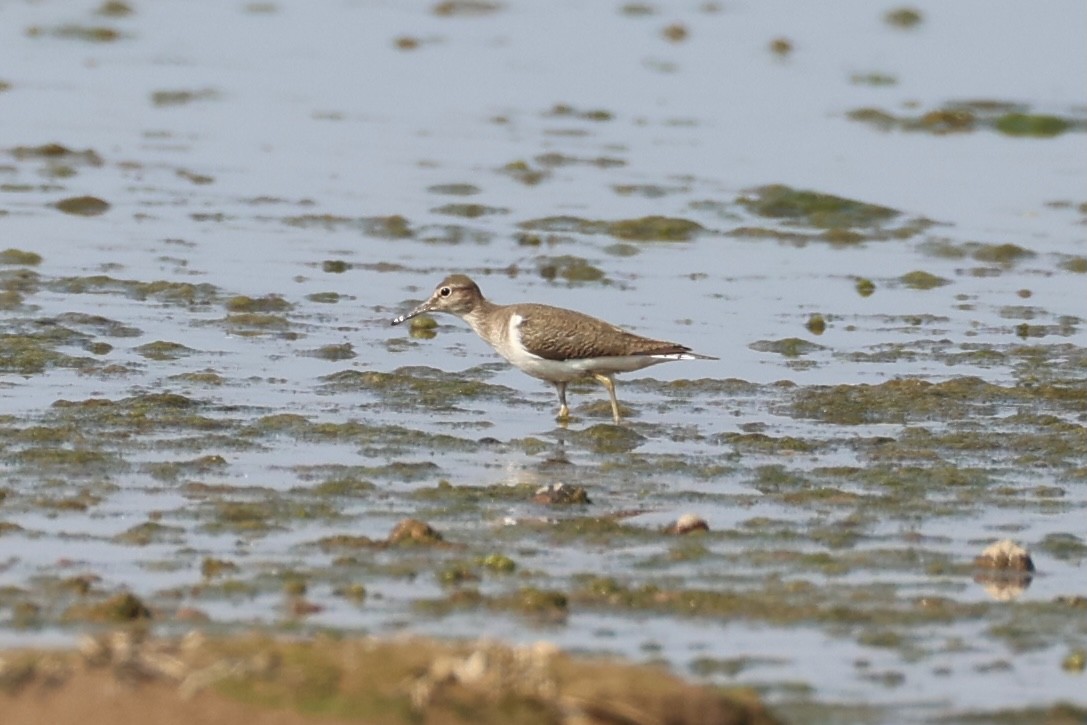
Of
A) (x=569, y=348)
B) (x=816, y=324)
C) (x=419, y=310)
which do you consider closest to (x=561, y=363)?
(x=569, y=348)

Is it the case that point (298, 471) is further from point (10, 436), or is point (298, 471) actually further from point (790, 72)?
point (790, 72)

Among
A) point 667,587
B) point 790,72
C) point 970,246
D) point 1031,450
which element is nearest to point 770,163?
point 970,246

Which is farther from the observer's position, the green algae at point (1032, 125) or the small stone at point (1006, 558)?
the green algae at point (1032, 125)

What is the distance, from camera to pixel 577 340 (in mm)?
12680

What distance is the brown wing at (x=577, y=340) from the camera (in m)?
12.6

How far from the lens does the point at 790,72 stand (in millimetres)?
29359

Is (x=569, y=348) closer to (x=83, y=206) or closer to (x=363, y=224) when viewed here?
(x=363, y=224)

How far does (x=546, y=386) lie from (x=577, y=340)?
3.38 feet

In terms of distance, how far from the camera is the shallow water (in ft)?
27.2

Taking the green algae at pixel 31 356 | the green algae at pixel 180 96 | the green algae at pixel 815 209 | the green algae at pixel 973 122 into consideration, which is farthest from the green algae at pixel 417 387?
the green algae at pixel 973 122

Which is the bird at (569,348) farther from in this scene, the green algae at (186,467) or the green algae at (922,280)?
the green algae at (922,280)

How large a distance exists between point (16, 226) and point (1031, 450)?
893 centimetres

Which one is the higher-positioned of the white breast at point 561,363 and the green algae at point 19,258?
the green algae at point 19,258

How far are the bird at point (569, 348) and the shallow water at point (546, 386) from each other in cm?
28
